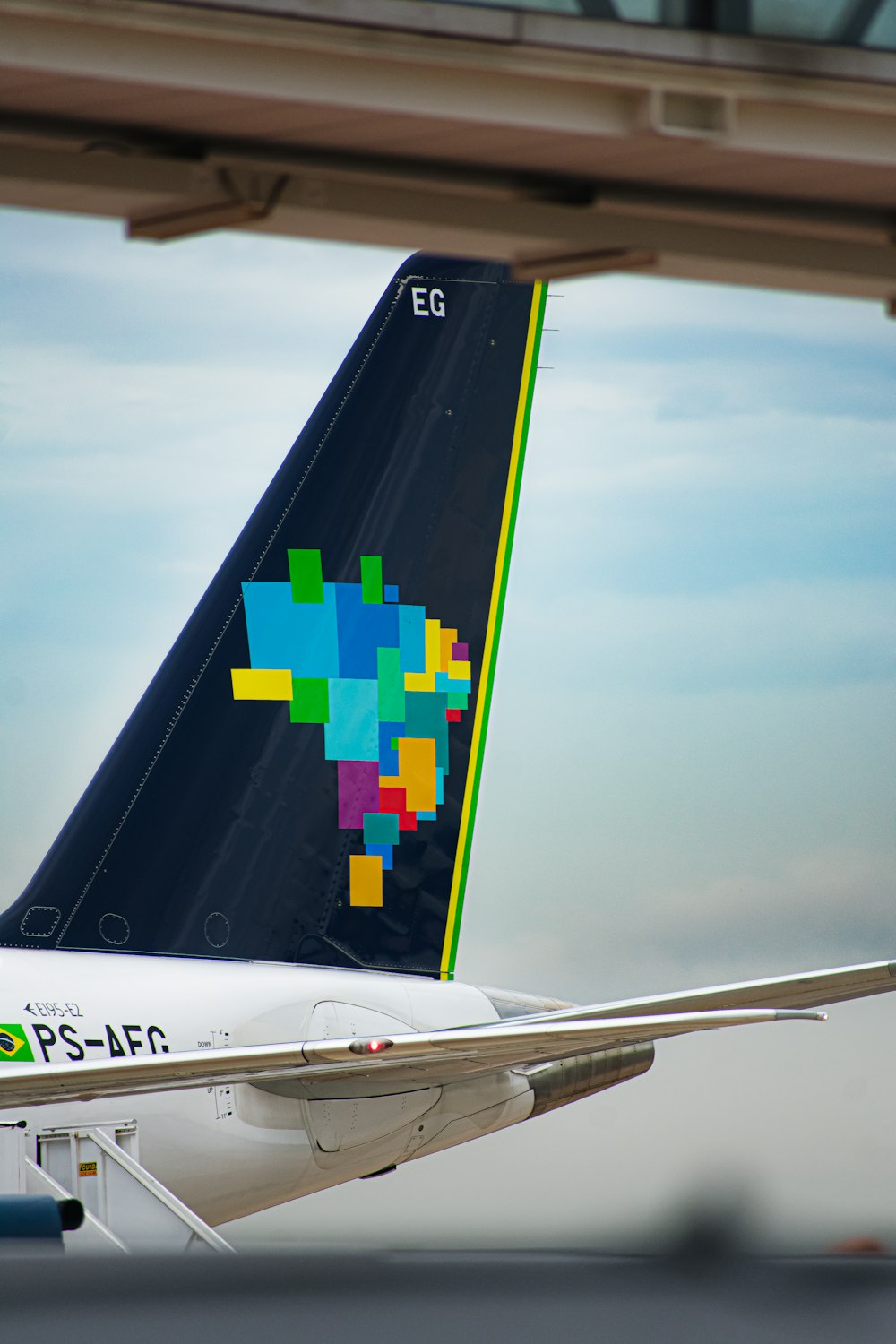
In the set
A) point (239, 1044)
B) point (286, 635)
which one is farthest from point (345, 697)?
point (239, 1044)

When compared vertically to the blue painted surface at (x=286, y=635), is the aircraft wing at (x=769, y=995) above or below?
below

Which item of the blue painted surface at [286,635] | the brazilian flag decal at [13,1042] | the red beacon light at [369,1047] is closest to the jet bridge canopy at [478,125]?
the red beacon light at [369,1047]

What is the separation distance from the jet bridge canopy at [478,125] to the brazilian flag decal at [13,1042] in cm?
530

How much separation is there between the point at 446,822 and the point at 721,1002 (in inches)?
160

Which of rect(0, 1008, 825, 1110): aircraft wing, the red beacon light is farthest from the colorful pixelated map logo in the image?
the red beacon light

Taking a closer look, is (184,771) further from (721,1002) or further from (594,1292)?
(594,1292)

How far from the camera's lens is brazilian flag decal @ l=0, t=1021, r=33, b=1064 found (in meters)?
7.61

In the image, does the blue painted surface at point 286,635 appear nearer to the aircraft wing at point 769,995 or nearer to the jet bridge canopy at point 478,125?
the aircraft wing at point 769,995

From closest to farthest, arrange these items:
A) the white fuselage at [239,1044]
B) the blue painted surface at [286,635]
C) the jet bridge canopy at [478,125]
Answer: the jet bridge canopy at [478,125] → the white fuselage at [239,1044] → the blue painted surface at [286,635]

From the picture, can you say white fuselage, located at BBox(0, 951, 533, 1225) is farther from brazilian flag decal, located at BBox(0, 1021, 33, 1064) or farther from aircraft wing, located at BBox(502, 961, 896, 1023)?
aircraft wing, located at BBox(502, 961, 896, 1023)

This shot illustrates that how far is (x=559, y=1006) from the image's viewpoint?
10.3 m

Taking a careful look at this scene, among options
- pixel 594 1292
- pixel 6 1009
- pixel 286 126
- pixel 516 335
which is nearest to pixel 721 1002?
pixel 6 1009

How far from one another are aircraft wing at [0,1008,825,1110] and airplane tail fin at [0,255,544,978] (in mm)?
2584

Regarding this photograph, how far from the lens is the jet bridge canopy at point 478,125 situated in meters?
2.88
